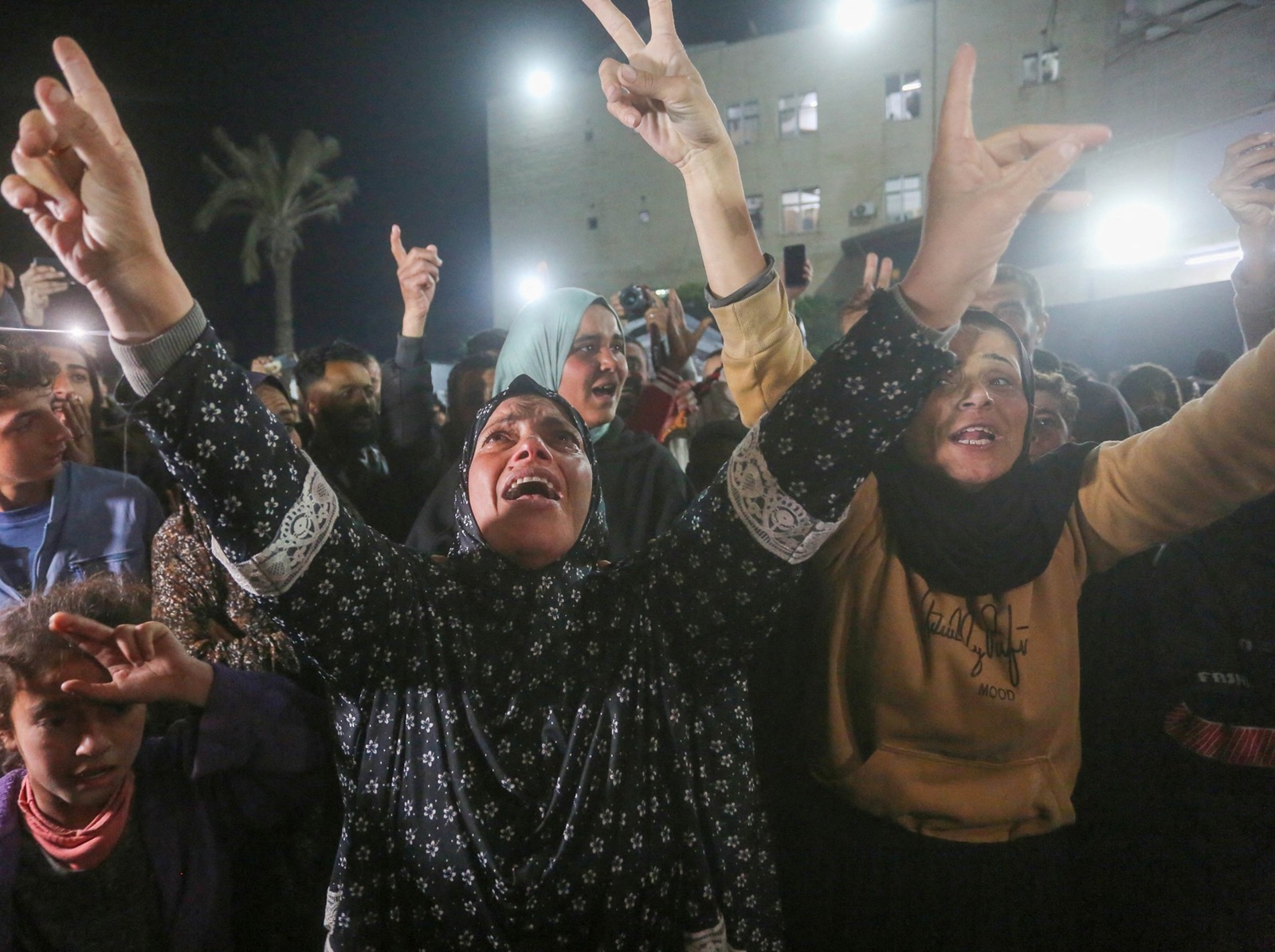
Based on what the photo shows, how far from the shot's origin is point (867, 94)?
862 inches

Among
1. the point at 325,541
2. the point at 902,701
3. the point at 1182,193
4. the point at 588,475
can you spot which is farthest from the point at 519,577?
the point at 1182,193

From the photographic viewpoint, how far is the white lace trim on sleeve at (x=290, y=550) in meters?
1.34

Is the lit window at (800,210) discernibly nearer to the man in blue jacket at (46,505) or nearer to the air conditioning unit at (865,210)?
the air conditioning unit at (865,210)

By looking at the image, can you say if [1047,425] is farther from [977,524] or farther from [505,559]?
[505,559]

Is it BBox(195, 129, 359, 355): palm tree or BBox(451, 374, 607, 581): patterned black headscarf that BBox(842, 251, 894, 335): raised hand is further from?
BBox(195, 129, 359, 355): palm tree

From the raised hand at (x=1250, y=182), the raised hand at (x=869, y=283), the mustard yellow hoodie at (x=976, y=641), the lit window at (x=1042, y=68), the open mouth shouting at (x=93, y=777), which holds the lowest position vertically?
the open mouth shouting at (x=93, y=777)

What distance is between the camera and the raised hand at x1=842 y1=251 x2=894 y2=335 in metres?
2.13

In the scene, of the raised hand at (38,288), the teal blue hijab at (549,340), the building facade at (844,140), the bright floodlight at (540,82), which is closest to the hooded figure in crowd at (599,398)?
the teal blue hijab at (549,340)

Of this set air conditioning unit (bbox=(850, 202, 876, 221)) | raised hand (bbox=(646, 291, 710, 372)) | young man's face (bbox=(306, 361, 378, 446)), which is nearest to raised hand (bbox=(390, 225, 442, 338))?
young man's face (bbox=(306, 361, 378, 446))

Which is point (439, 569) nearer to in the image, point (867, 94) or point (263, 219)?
point (867, 94)

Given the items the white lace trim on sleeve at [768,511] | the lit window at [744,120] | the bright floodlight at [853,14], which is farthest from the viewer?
the lit window at [744,120]

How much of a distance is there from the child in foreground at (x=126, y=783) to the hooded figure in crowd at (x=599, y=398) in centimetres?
80

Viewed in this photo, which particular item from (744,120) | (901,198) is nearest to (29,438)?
(901,198)

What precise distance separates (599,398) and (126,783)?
1647mm
